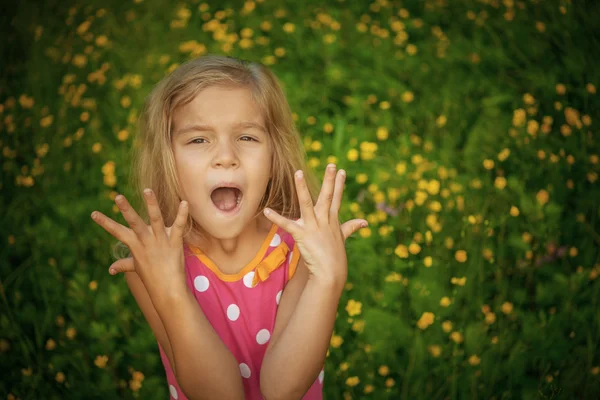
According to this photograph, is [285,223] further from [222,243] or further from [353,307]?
[353,307]

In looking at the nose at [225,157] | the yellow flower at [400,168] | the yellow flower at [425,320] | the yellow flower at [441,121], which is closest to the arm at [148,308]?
the nose at [225,157]

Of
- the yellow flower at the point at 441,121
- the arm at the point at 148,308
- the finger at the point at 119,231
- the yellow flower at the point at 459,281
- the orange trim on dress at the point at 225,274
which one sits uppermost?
the finger at the point at 119,231

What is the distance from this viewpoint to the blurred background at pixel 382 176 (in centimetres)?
213

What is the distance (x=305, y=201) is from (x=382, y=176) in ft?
4.49

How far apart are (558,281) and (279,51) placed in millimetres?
1539

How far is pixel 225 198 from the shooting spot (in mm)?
1396

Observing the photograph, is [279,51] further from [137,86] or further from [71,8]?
[71,8]

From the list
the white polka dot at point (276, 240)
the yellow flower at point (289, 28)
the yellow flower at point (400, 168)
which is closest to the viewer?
the white polka dot at point (276, 240)

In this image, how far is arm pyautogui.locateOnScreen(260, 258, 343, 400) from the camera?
122 centimetres

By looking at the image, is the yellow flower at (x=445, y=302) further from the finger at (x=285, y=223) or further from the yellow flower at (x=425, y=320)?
the finger at (x=285, y=223)

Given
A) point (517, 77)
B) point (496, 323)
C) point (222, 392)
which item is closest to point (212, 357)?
point (222, 392)

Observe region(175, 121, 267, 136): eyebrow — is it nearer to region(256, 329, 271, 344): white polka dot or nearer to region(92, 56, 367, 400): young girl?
region(92, 56, 367, 400): young girl

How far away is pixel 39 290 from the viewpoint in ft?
7.60

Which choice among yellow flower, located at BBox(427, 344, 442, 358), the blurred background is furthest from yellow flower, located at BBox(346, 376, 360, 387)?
yellow flower, located at BBox(427, 344, 442, 358)
